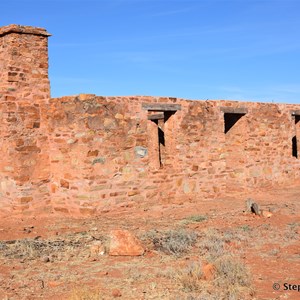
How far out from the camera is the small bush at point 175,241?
627cm

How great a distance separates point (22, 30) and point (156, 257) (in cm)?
589

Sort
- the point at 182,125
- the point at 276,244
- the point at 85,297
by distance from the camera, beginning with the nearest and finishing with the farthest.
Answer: the point at 85,297
the point at 276,244
the point at 182,125

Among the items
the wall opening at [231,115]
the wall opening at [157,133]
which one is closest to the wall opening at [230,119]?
the wall opening at [231,115]

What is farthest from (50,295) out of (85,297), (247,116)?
(247,116)

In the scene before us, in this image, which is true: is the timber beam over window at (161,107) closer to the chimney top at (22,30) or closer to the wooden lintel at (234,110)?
the wooden lintel at (234,110)

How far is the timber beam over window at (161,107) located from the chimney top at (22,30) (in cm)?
271

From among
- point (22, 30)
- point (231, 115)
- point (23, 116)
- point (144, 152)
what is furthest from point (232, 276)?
point (231, 115)

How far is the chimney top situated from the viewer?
9.11 m

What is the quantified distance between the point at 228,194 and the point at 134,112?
3907mm

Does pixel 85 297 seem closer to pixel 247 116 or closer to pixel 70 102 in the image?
pixel 70 102

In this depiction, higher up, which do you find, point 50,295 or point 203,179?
point 203,179

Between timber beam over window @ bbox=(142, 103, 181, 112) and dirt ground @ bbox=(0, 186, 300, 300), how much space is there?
93.2 inches

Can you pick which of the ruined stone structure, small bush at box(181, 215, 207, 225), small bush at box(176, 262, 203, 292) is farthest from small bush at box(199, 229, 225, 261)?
the ruined stone structure

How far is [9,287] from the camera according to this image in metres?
4.94
